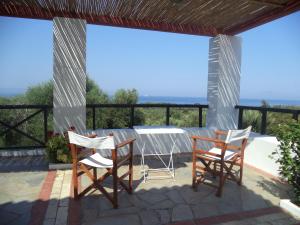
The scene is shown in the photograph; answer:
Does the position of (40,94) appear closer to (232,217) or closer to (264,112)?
(264,112)

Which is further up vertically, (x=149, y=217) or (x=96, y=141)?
(x=96, y=141)

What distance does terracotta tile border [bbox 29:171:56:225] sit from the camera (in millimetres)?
2430

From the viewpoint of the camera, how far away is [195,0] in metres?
3.67

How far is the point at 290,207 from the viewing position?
9.05ft

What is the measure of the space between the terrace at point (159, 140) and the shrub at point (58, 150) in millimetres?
212

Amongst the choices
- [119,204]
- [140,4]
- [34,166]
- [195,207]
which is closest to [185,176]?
[195,207]

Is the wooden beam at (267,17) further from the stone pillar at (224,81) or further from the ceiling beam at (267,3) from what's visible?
the stone pillar at (224,81)

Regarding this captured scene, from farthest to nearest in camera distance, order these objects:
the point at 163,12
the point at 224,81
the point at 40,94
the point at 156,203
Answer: the point at 40,94 < the point at 224,81 < the point at 163,12 < the point at 156,203

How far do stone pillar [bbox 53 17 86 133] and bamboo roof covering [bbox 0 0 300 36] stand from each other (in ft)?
0.83

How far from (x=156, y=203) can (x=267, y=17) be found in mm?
3622

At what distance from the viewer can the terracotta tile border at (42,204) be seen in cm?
243

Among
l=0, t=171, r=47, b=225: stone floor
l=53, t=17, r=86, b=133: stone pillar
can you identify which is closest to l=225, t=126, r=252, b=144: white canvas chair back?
l=0, t=171, r=47, b=225: stone floor

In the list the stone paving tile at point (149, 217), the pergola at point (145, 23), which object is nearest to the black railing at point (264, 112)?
the pergola at point (145, 23)

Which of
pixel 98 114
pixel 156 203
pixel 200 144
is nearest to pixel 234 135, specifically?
pixel 156 203
